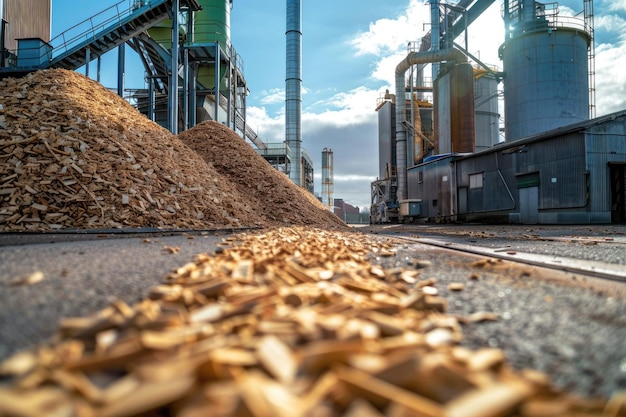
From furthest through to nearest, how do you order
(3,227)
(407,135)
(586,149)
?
(407,135)
(586,149)
(3,227)

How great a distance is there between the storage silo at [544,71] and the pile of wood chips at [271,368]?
19602mm

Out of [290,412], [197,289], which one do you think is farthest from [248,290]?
[290,412]

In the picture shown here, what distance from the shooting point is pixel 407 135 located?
72.0 feet

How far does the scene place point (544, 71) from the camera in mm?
17000

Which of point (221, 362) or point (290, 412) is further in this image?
point (221, 362)

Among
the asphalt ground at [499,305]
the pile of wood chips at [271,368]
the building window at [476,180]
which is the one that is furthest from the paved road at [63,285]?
the building window at [476,180]

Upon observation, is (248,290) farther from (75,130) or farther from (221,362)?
(75,130)

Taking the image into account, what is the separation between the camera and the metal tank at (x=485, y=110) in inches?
886

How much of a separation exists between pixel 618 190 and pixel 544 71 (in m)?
7.83

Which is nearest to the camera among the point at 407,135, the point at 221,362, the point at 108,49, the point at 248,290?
the point at 221,362

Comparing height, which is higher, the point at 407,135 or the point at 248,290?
the point at 407,135

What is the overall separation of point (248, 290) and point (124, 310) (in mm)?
471

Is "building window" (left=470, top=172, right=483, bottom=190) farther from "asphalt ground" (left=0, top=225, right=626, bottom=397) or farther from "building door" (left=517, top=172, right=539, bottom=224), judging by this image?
"asphalt ground" (left=0, top=225, right=626, bottom=397)

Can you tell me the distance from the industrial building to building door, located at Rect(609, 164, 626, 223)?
34mm
